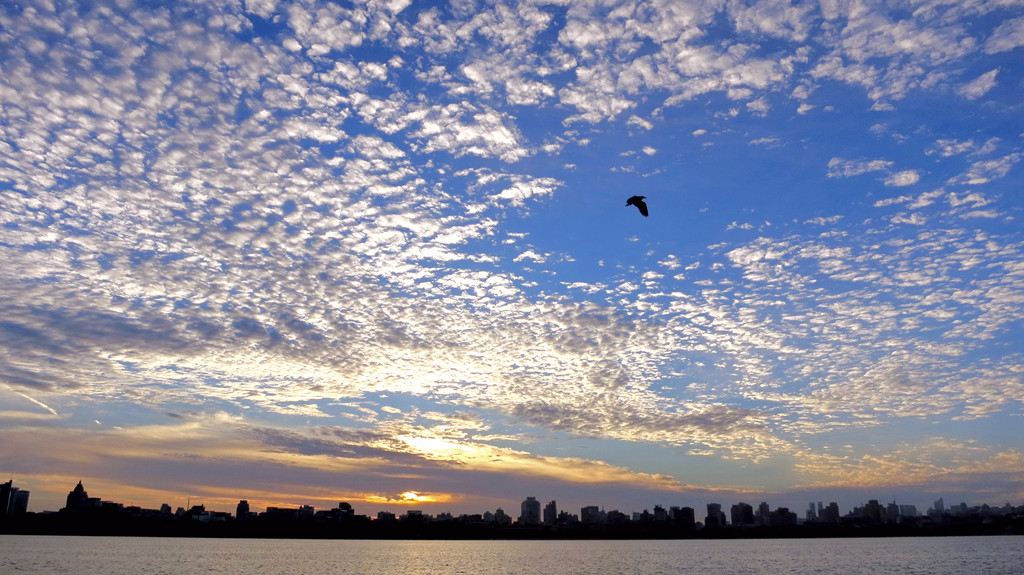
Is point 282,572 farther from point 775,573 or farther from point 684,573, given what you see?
point 775,573

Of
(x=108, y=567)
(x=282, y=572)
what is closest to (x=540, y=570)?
(x=282, y=572)

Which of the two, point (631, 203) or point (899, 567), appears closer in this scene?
point (631, 203)

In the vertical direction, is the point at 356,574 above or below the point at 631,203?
below

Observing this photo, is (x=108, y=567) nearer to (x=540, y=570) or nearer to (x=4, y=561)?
(x=4, y=561)

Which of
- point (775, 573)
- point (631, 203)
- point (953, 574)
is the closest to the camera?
point (631, 203)

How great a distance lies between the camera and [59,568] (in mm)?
119188

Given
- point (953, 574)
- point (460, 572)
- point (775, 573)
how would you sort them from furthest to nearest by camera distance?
point (460, 572) → point (775, 573) → point (953, 574)

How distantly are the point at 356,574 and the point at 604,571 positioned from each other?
45169mm

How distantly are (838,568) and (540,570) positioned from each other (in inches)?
2273

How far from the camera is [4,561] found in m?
135

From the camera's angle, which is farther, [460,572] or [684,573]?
[460,572]

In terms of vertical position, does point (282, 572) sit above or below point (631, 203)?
below

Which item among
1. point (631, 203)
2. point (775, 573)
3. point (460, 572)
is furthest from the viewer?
point (460, 572)

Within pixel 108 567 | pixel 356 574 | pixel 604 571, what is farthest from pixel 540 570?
pixel 108 567
